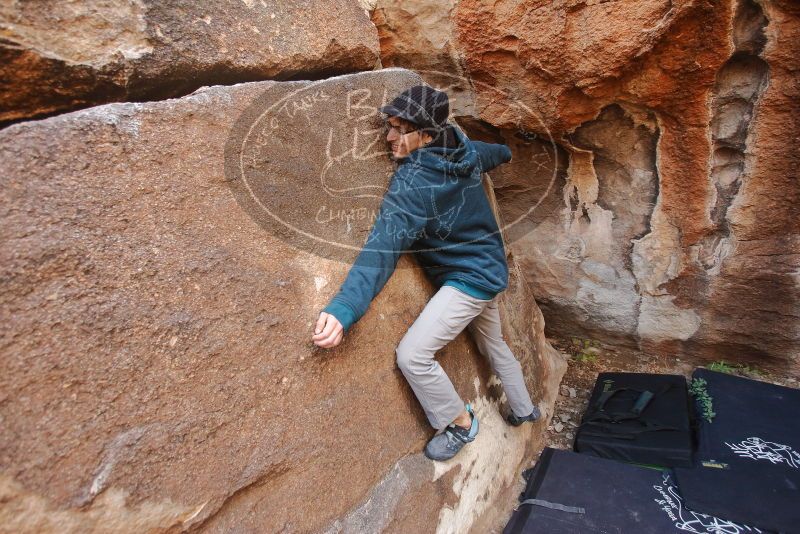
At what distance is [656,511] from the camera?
183cm

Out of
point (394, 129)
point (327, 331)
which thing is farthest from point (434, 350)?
point (394, 129)

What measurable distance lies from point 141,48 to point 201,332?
83 cm

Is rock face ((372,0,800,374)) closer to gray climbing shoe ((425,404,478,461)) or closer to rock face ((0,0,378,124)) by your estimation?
rock face ((0,0,378,124))

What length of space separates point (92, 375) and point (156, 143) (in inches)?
22.4

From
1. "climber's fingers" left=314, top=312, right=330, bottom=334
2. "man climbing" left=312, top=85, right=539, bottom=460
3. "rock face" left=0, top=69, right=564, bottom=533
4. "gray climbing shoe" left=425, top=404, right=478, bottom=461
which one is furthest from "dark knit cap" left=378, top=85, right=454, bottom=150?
"gray climbing shoe" left=425, top=404, right=478, bottom=461

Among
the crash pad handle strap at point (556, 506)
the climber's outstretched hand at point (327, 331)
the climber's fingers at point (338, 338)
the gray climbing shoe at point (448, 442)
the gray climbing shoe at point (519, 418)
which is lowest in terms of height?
the crash pad handle strap at point (556, 506)

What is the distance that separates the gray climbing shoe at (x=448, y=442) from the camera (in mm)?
1706

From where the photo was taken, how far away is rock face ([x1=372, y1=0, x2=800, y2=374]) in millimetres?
1912

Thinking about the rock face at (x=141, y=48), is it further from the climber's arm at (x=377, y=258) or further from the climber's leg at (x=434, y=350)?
the climber's leg at (x=434, y=350)

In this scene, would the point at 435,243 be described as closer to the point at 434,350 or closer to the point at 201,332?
the point at 434,350

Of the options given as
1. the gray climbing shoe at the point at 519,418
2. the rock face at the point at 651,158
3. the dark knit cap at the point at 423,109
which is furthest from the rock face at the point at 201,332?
the rock face at the point at 651,158

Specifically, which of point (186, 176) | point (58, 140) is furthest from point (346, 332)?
point (58, 140)

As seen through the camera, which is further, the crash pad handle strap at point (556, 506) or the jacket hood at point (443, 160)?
the crash pad handle strap at point (556, 506)

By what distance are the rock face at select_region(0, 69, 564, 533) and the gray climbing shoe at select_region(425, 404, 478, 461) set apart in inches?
2.6
